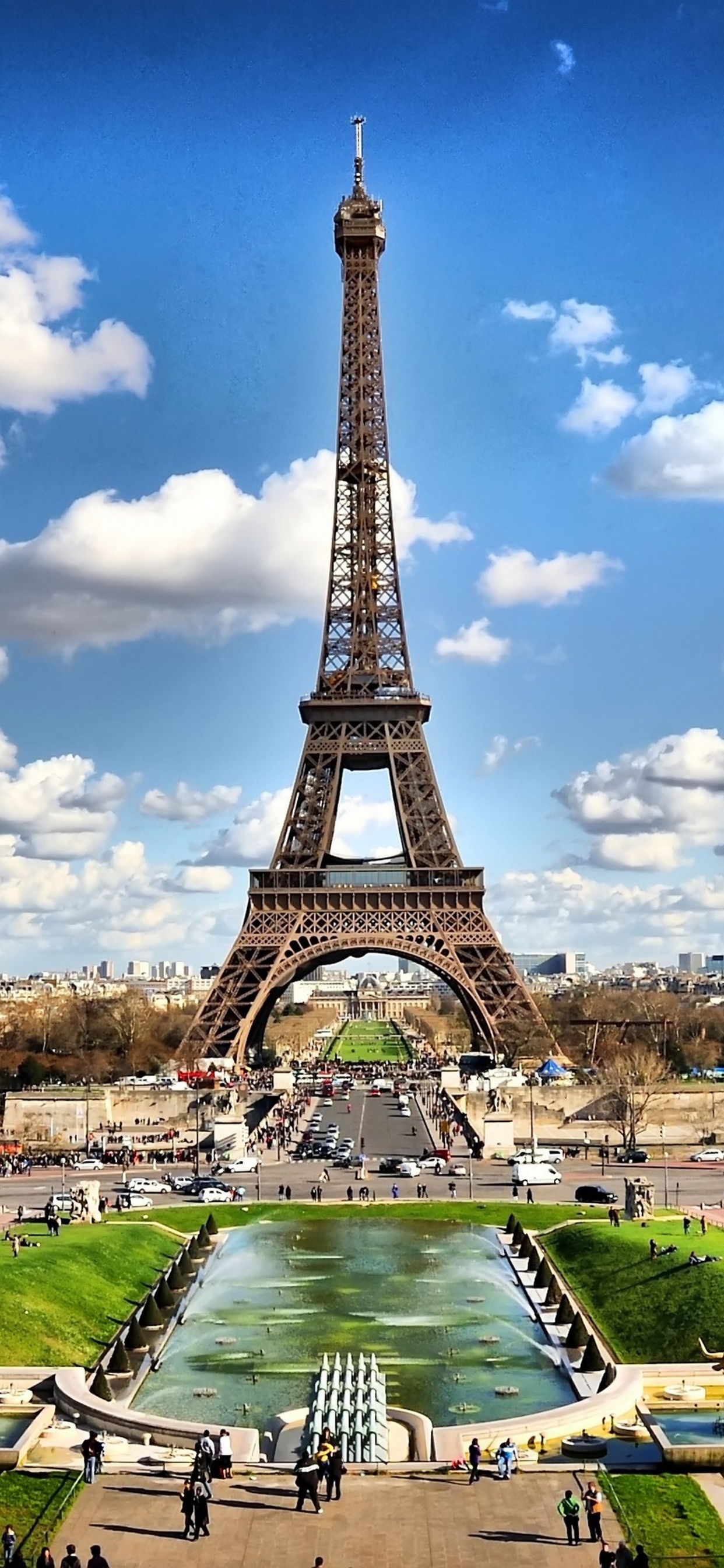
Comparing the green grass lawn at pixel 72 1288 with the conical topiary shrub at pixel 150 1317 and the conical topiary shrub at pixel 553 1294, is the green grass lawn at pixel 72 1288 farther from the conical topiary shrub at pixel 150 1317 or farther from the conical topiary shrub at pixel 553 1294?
the conical topiary shrub at pixel 553 1294

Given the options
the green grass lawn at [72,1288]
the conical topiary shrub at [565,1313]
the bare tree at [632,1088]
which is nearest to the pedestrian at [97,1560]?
the green grass lawn at [72,1288]

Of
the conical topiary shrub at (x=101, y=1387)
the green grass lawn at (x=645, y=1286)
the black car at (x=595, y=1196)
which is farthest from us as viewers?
the black car at (x=595, y=1196)

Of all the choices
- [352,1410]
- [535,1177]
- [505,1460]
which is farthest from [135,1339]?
[535,1177]

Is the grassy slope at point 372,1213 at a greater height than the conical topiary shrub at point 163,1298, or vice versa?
the grassy slope at point 372,1213

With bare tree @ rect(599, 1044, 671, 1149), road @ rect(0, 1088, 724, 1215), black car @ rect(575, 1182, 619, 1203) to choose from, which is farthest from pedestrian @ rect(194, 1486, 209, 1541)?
bare tree @ rect(599, 1044, 671, 1149)

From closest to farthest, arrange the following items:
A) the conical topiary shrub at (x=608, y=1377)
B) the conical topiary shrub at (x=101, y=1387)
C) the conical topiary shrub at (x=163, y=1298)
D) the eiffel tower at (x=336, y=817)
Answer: the conical topiary shrub at (x=101, y=1387) → the conical topiary shrub at (x=608, y=1377) → the conical topiary shrub at (x=163, y=1298) → the eiffel tower at (x=336, y=817)

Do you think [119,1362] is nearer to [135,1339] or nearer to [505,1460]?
[135,1339]

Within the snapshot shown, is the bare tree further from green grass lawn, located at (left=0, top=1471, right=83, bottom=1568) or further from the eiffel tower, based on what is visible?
green grass lawn, located at (left=0, top=1471, right=83, bottom=1568)
